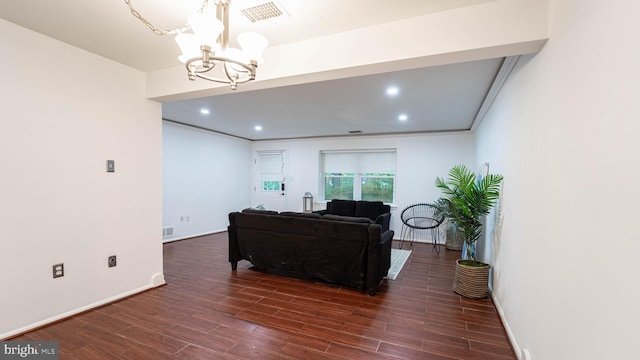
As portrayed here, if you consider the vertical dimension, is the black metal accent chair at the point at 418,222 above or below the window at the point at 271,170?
below

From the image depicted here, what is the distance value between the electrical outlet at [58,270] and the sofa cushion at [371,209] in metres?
4.82

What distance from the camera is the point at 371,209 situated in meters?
6.07

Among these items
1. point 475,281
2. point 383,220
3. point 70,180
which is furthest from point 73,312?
point 383,220

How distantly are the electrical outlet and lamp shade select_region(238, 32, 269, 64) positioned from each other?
2.55 meters

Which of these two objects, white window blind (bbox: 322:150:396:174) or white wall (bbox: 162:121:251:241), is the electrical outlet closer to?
white wall (bbox: 162:121:251:241)

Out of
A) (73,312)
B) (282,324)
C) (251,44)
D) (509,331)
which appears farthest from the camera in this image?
(73,312)

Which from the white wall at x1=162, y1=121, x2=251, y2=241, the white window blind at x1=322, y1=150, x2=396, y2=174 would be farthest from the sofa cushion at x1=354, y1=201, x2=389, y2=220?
the white wall at x1=162, y1=121, x2=251, y2=241

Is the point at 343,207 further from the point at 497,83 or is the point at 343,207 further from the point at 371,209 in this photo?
the point at 497,83

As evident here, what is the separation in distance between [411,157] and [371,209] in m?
1.49

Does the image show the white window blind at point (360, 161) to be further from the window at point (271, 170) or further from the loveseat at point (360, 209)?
the window at point (271, 170)

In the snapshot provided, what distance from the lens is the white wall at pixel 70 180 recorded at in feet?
7.22

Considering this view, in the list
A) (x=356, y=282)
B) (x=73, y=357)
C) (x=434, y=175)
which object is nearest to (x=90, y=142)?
(x=73, y=357)

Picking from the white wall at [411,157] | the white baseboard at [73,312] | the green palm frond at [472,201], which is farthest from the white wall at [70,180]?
the white wall at [411,157]

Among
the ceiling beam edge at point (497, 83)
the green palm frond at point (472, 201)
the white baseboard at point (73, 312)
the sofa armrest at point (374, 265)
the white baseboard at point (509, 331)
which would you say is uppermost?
the ceiling beam edge at point (497, 83)
